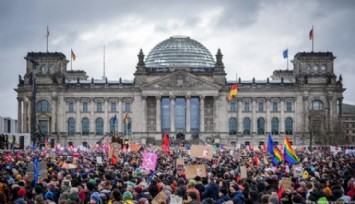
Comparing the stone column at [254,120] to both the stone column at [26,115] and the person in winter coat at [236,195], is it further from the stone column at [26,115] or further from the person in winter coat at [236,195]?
the person in winter coat at [236,195]

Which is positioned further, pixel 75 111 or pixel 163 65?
pixel 163 65

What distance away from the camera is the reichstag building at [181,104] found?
3890 inches

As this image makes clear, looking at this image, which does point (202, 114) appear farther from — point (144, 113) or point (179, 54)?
point (179, 54)

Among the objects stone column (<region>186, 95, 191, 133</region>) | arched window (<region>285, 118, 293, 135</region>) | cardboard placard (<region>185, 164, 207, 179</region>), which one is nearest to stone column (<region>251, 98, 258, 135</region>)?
arched window (<region>285, 118, 293, 135</region>)

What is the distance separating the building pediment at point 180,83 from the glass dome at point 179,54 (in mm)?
14159

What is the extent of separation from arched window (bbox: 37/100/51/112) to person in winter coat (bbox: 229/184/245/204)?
284 ft

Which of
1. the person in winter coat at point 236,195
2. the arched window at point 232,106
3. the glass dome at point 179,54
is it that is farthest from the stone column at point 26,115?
the person in winter coat at point 236,195

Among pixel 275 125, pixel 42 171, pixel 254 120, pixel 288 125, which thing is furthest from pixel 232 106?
pixel 42 171

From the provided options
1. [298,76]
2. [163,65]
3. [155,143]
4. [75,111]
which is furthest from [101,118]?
[298,76]

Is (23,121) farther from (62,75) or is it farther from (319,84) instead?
(319,84)

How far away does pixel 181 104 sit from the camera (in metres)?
100

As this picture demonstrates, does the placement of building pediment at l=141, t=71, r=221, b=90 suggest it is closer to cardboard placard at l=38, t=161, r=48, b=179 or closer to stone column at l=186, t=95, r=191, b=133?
stone column at l=186, t=95, r=191, b=133

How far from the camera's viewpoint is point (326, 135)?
89188 mm

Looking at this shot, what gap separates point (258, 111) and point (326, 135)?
49.8 feet
